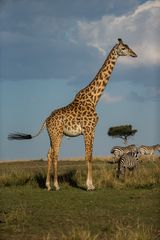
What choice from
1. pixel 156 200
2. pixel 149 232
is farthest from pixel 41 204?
pixel 149 232

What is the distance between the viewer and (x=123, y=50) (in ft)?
48.1

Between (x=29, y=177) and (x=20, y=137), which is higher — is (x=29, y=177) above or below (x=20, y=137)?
below

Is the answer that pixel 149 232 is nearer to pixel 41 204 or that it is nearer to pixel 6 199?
pixel 41 204

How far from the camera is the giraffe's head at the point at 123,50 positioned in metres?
14.6

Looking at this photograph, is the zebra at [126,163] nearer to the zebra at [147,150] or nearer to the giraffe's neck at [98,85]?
the giraffe's neck at [98,85]

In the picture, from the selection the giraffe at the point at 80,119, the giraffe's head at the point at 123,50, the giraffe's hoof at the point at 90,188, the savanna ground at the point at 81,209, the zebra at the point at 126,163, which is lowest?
the savanna ground at the point at 81,209

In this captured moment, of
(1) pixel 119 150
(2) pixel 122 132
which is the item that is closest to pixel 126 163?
(1) pixel 119 150

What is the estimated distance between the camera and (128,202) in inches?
413

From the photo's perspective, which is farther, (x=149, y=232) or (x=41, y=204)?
(x=41, y=204)

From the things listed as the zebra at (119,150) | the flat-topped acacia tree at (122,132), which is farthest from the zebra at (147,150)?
the flat-topped acacia tree at (122,132)

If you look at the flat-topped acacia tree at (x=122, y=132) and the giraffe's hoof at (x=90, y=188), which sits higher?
the flat-topped acacia tree at (x=122, y=132)

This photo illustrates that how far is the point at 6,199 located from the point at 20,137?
4.09 m

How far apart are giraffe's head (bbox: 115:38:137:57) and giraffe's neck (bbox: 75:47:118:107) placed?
5.7 inches

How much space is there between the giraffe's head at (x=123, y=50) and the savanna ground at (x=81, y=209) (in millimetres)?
3185
